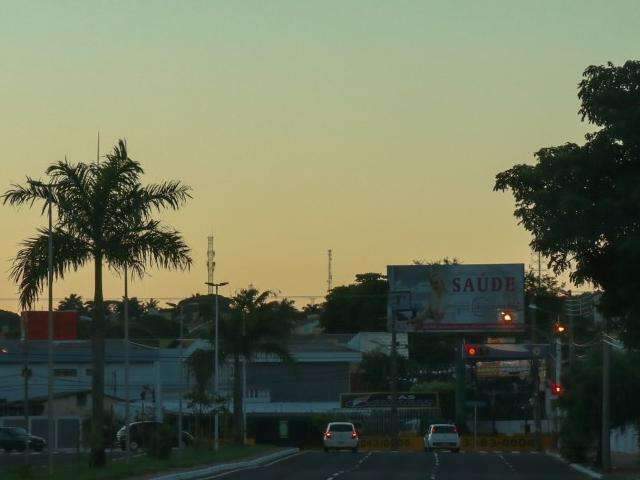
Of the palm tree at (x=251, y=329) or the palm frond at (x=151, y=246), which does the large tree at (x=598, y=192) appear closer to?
the palm frond at (x=151, y=246)

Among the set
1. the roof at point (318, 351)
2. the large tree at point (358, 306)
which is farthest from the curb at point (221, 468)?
the large tree at point (358, 306)

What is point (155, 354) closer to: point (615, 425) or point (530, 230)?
point (615, 425)

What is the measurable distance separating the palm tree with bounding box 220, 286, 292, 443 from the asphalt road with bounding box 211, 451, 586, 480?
11.9 metres

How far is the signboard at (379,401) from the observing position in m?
87.7

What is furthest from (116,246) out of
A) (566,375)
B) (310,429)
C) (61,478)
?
(310,429)

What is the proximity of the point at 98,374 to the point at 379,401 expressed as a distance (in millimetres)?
54451

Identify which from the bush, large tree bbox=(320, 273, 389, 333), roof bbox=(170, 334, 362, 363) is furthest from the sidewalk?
large tree bbox=(320, 273, 389, 333)

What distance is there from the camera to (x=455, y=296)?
3465 inches

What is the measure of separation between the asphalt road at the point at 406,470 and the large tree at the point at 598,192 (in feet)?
45.2

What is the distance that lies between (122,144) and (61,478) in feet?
32.8

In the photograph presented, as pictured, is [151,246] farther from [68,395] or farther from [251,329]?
[68,395]

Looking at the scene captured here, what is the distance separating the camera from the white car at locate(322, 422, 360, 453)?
6544 centimetres

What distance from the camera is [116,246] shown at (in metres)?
35.4

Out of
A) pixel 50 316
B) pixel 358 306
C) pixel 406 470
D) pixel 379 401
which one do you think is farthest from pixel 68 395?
pixel 358 306
